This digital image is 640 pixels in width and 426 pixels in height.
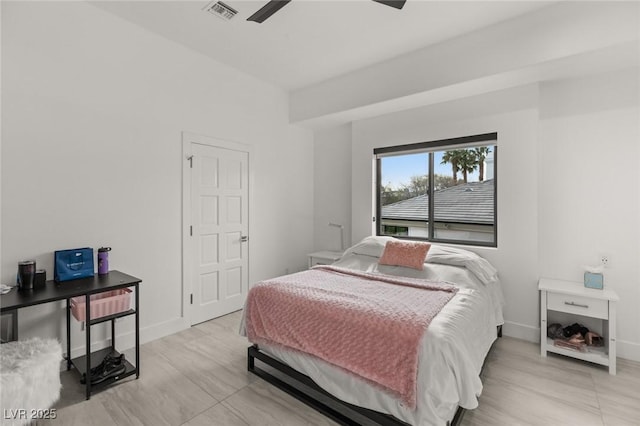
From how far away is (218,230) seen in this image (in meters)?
3.55

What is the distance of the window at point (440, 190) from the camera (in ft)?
11.2

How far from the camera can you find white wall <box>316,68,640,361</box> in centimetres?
263

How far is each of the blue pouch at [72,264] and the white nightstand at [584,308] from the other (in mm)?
3827

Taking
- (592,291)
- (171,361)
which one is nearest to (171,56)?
(171,361)

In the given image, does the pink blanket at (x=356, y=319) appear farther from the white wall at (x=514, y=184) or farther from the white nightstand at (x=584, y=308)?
the white wall at (x=514, y=184)

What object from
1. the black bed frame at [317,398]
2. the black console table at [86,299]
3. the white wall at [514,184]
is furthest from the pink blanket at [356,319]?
the white wall at [514,184]

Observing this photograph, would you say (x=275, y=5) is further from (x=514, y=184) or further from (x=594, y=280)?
(x=594, y=280)

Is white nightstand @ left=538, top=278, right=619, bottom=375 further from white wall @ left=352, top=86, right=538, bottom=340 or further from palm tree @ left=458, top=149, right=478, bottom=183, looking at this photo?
palm tree @ left=458, top=149, right=478, bottom=183

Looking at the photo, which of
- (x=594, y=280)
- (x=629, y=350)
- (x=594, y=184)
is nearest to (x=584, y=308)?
(x=594, y=280)

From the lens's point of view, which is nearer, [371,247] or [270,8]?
[270,8]

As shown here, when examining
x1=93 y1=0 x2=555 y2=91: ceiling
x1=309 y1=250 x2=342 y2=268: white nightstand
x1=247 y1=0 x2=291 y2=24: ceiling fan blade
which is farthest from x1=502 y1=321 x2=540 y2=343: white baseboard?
x1=247 y1=0 x2=291 y2=24: ceiling fan blade

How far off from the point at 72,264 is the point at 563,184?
171 inches

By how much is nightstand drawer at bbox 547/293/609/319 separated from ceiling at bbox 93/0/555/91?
242cm

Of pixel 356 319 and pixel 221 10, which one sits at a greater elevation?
pixel 221 10
